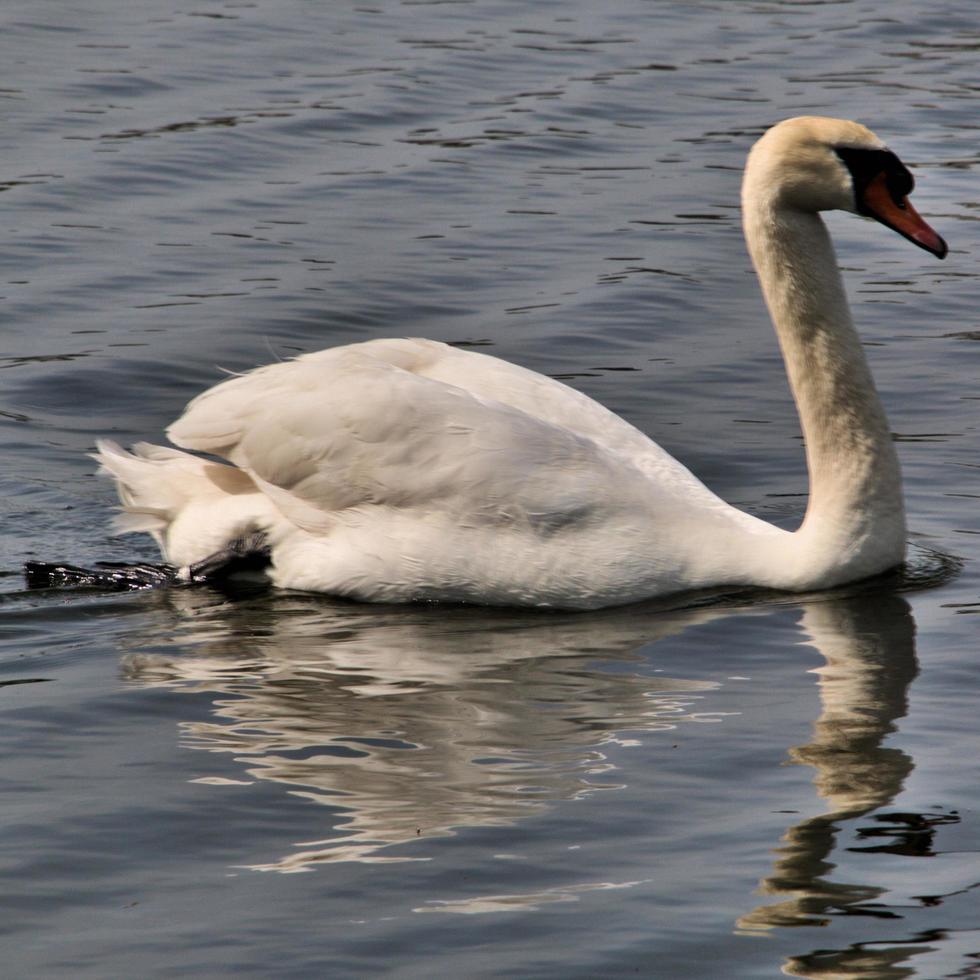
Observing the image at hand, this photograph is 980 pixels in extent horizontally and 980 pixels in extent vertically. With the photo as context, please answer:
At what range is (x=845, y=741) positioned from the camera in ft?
22.2

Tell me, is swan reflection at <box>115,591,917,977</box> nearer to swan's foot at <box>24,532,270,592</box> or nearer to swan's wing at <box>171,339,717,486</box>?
swan's foot at <box>24,532,270,592</box>

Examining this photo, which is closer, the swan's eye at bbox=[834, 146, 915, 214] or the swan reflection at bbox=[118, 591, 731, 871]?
the swan reflection at bbox=[118, 591, 731, 871]

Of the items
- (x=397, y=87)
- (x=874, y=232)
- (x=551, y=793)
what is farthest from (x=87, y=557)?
(x=397, y=87)

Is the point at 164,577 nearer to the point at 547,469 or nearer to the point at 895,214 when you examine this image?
the point at 547,469

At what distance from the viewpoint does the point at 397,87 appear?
56.3 feet

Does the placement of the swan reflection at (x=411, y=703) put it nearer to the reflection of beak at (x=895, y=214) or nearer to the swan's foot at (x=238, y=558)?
the swan's foot at (x=238, y=558)

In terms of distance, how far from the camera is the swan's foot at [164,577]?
27.8ft

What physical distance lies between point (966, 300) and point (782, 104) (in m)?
4.96

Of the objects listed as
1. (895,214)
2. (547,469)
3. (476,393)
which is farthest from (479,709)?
(895,214)

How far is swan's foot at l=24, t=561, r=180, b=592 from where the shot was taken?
28.0ft

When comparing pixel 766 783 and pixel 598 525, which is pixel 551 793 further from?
pixel 598 525

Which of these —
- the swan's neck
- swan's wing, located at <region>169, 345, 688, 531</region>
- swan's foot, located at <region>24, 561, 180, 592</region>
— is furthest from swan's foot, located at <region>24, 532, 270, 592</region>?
the swan's neck

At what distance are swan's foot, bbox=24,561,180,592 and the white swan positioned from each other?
15 cm

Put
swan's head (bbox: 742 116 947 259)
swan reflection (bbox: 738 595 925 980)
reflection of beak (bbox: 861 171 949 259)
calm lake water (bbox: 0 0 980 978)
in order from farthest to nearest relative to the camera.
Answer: reflection of beak (bbox: 861 171 949 259)
swan's head (bbox: 742 116 947 259)
calm lake water (bbox: 0 0 980 978)
swan reflection (bbox: 738 595 925 980)
